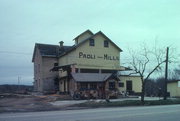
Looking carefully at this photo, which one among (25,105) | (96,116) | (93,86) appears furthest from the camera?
(93,86)

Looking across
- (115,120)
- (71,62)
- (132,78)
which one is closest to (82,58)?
(71,62)

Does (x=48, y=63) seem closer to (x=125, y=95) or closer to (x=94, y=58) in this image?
(x=94, y=58)

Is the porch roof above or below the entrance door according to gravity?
above

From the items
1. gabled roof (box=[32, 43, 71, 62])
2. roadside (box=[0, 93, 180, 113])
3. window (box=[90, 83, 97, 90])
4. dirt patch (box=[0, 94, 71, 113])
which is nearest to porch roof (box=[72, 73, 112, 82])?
window (box=[90, 83, 97, 90])

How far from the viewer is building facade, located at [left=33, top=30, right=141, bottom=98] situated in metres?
40.7

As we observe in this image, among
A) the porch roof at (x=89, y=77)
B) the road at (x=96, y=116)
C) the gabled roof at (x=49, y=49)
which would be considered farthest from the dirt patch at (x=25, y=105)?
the gabled roof at (x=49, y=49)

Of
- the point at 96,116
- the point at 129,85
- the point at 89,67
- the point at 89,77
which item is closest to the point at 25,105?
the point at 96,116

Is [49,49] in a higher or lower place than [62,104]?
higher

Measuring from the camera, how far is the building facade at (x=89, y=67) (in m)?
40.7

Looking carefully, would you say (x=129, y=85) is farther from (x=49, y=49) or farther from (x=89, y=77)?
(x=49, y=49)

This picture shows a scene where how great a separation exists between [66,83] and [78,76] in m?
4.93

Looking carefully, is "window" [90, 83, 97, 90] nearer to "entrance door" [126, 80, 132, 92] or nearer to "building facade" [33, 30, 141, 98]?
"building facade" [33, 30, 141, 98]

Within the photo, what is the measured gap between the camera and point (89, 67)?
48.2 metres

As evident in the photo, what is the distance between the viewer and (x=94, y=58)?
48969 mm
